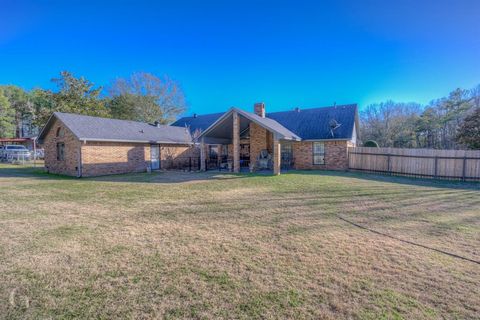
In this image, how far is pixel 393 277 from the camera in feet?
10.5

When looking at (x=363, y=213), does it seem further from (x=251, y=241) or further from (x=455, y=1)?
(x=455, y=1)

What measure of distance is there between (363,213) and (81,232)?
6726 millimetres

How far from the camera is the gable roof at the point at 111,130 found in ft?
48.8

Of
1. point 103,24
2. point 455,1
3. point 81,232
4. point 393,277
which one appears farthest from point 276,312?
point 103,24

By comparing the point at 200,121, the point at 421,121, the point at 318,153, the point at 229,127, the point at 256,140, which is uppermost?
the point at 200,121

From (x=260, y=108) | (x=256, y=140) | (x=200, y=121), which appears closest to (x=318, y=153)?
(x=256, y=140)

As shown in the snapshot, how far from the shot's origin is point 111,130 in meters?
16.6

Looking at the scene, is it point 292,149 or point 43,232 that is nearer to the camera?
point 43,232

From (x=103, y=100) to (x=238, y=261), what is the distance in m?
33.8

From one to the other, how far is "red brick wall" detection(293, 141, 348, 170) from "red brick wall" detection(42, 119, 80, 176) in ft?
49.3

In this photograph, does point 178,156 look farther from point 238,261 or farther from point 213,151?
point 238,261

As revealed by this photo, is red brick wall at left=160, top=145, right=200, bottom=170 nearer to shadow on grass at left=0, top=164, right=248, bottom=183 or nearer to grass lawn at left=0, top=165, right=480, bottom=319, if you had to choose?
shadow on grass at left=0, top=164, right=248, bottom=183

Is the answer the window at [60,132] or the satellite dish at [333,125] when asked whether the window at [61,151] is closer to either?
the window at [60,132]

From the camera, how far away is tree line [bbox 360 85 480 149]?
2892 centimetres
